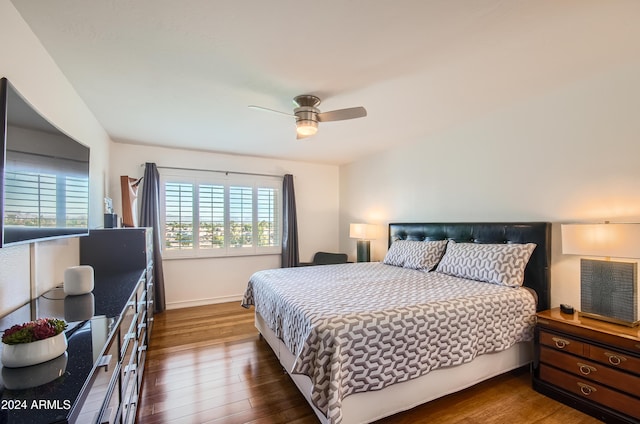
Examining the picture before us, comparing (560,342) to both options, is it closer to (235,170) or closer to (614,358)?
(614,358)

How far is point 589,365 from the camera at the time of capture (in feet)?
6.35

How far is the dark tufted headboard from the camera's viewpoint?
8.23 feet

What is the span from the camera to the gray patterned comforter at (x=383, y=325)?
1.62m

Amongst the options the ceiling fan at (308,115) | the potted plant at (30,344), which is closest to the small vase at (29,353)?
the potted plant at (30,344)

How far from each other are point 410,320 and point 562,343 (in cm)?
124

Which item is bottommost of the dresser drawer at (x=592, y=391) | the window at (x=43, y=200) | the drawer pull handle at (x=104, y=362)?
the dresser drawer at (x=592, y=391)

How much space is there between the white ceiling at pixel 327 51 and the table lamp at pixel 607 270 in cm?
122

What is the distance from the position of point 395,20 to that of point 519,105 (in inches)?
76.2

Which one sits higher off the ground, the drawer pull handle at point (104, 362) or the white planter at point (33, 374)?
the white planter at point (33, 374)

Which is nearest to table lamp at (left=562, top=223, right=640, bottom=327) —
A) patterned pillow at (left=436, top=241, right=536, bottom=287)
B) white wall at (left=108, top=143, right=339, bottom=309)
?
patterned pillow at (left=436, top=241, right=536, bottom=287)

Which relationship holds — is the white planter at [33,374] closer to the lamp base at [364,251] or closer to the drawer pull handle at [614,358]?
the drawer pull handle at [614,358]

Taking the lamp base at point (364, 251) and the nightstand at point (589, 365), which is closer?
the nightstand at point (589, 365)

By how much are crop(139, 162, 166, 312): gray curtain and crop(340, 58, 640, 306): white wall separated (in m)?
3.62

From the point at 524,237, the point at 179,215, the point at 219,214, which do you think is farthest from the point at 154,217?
the point at 524,237
